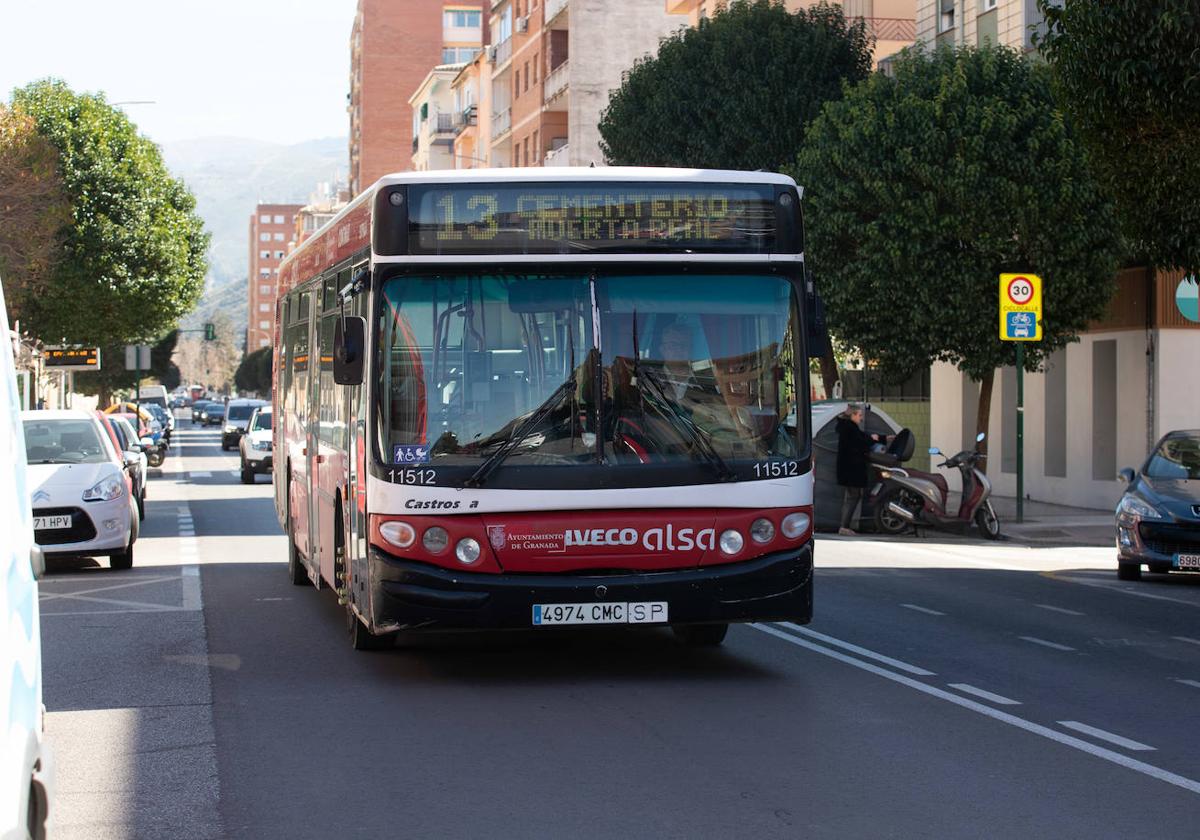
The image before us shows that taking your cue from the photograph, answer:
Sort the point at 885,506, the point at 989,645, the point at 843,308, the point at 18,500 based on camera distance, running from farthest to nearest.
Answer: the point at 843,308 → the point at 885,506 → the point at 989,645 → the point at 18,500

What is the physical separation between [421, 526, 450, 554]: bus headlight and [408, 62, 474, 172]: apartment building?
8747cm

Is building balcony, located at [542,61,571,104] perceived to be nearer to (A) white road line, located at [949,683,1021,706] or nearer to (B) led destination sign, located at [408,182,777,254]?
(B) led destination sign, located at [408,182,777,254]

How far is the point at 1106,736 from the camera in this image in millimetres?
8695

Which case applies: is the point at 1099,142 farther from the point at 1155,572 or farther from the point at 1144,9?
the point at 1155,572

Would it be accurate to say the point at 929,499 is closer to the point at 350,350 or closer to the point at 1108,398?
the point at 1108,398

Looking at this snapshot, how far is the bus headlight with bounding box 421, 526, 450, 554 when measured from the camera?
9.86 metres

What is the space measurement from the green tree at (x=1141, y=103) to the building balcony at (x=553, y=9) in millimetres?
55722

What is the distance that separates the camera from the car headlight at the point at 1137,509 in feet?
58.6

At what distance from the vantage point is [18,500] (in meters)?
4.36

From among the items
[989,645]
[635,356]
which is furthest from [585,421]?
[989,645]

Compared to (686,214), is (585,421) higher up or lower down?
lower down

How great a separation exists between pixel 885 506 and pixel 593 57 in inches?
1911

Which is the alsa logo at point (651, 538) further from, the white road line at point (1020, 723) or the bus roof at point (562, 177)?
the bus roof at point (562, 177)

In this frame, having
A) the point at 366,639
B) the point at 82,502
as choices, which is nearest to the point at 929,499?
the point at 82,502
